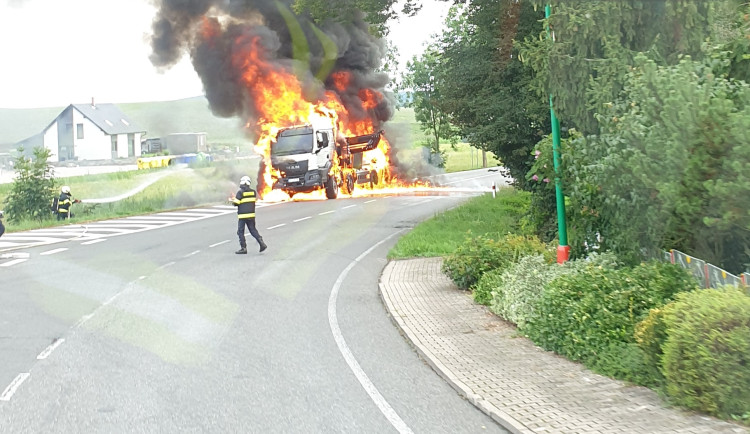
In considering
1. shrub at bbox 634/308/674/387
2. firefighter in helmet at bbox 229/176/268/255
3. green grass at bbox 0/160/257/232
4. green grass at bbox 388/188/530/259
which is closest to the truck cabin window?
green grass at bbox 0/160/257/232

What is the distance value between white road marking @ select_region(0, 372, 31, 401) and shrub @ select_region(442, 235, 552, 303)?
23.1ft

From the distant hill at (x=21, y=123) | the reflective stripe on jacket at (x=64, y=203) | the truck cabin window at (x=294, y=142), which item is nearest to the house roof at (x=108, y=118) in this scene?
the distant hill at (x=21, y=123)

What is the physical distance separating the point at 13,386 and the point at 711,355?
6.29 meters

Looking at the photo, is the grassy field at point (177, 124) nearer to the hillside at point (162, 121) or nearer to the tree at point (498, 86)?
the hillside at point (162, 121)

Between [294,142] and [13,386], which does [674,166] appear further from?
[294,142]

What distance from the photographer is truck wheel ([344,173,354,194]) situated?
38531 mm

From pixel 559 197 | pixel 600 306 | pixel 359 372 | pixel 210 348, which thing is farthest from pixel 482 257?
pixel 359 372

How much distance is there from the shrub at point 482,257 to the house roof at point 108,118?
84176 millimetres

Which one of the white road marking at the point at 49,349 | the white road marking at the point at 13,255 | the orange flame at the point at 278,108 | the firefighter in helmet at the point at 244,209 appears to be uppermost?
the orange flame at the point at 278,108

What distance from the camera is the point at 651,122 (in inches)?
389

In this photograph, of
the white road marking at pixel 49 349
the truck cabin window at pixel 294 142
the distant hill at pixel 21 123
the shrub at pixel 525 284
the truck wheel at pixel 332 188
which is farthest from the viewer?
the distant hill at pixel 21 123

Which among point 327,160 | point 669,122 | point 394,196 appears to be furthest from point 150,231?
point 669,122

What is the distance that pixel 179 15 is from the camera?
4309 centimetres

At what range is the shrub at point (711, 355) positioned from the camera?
666 cm
